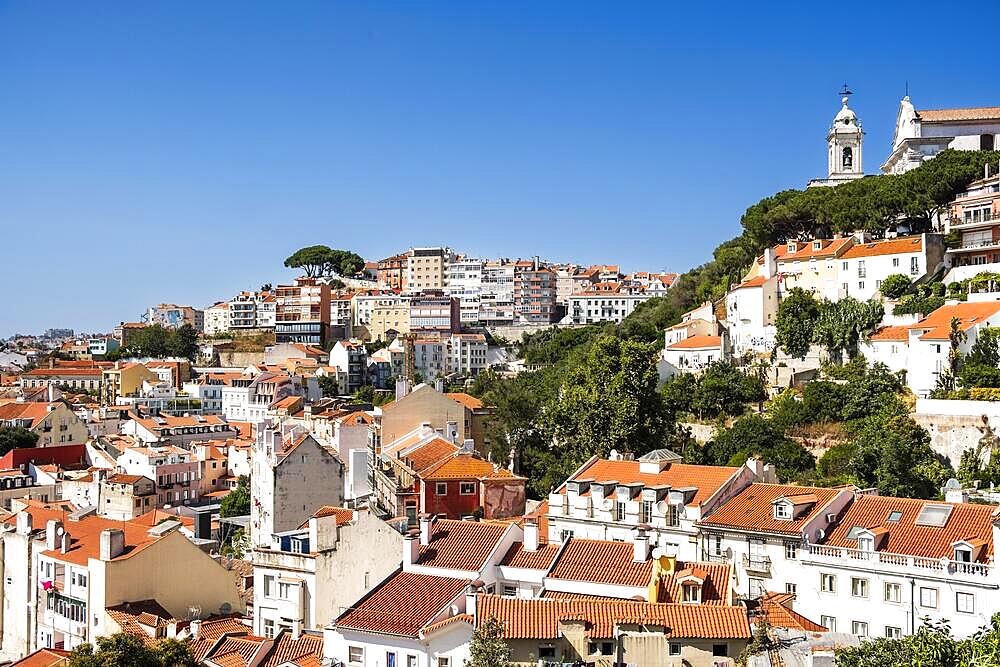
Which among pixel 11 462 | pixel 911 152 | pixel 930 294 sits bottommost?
pixel 11 462

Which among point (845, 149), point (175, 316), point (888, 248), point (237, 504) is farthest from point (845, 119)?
point (175, 316)

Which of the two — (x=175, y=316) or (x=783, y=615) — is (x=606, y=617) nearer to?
(x=783, y=615)

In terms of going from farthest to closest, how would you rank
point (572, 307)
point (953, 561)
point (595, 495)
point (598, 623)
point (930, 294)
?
point (572, 307) < point (930, 294) < point (595, 495) < point (953, 561) < point (598, 623)

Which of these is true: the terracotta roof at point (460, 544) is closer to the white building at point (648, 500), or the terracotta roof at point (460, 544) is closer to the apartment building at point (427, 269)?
the white building at point (648, 500)

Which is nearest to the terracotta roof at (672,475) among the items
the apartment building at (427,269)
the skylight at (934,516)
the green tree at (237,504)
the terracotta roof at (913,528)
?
the terracotta roof at (913,528)

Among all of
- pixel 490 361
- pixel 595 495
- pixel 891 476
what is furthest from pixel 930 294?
pixel 490 361

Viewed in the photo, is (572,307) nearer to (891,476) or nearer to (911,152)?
(911,152)

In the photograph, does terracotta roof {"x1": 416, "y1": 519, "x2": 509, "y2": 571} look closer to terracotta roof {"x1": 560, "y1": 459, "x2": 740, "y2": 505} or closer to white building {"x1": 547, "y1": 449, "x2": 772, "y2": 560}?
white building {"x1": 547, "y1": 449, "x2": 772, "y2": 560}
